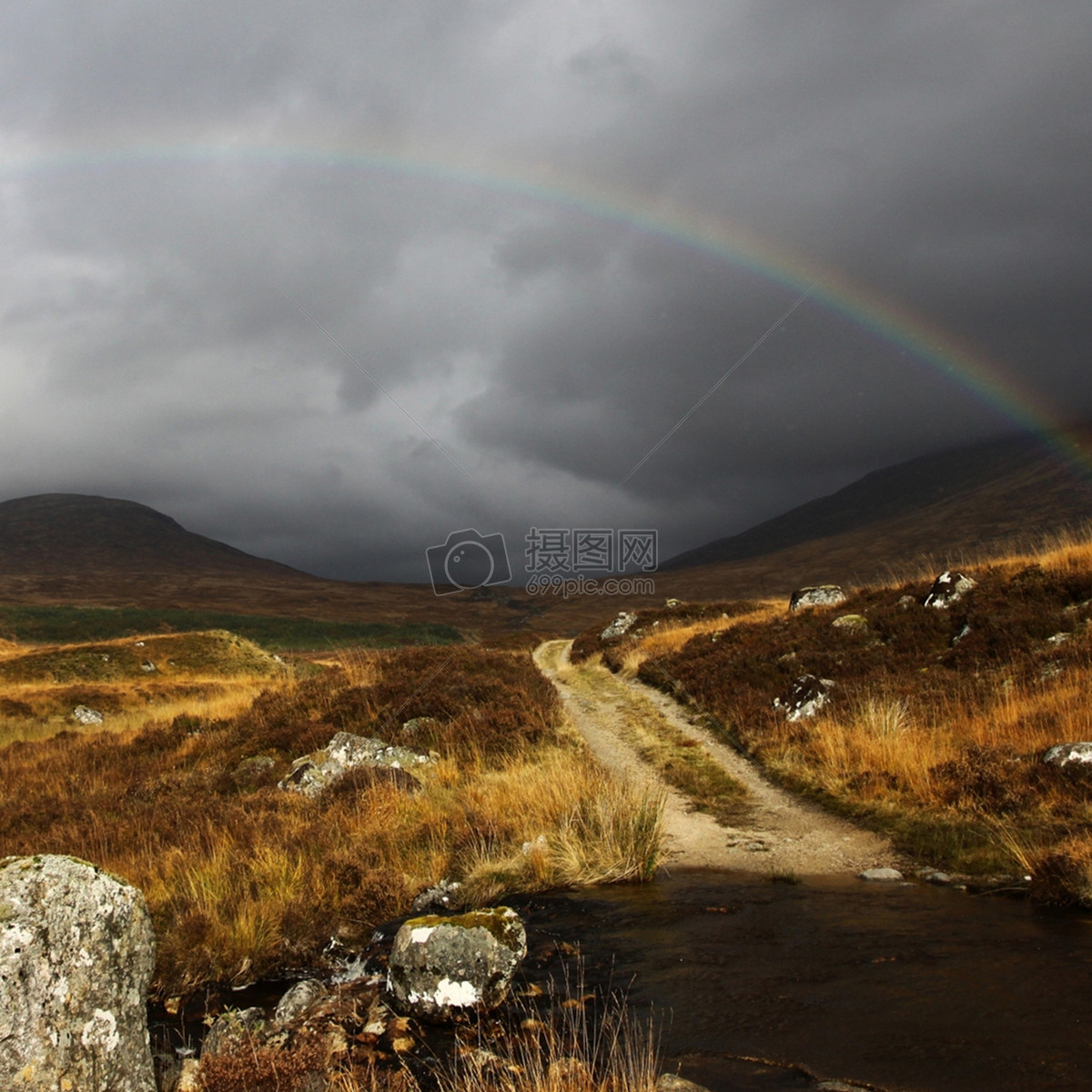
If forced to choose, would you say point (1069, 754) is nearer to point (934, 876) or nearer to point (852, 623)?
point (934, 876)

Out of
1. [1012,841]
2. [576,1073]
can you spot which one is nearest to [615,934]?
→ [576,1073]

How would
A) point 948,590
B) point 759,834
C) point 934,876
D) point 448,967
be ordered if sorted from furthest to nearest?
point 948,590, point 759,834, point 934,876, point 448,967

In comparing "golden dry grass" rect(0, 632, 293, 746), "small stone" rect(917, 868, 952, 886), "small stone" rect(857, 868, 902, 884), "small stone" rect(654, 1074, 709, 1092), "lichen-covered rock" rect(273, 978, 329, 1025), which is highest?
"small stone" rect(654, 1074, 709, 1092)

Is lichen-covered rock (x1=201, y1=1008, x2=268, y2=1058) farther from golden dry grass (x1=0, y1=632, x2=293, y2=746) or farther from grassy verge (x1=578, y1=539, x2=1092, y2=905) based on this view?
golden dry grass (x1=0, y1=632, x2=293, y2=746)

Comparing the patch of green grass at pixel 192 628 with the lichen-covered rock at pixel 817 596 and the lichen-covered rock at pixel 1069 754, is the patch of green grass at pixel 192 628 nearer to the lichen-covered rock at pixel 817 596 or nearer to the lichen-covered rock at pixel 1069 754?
the lichen-covered rock at pixel 817 596

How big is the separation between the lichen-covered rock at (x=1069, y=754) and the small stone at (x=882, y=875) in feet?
7.97

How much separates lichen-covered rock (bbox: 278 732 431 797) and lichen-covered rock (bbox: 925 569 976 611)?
13961 millimetres

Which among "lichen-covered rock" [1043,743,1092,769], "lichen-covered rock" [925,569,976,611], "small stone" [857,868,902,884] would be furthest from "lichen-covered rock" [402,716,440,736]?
"lichen-covered rock" [925,569,976,611]

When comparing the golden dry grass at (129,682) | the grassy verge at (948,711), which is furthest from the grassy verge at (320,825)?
the golden dry grass at (129,682)

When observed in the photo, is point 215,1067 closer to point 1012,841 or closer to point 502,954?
point 502,954

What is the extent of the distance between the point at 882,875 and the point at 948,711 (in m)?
5.40

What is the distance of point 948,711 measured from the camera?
1162cm

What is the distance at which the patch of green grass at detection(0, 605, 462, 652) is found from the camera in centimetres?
8562

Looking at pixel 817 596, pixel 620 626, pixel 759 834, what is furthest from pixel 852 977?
pixel 620 626
